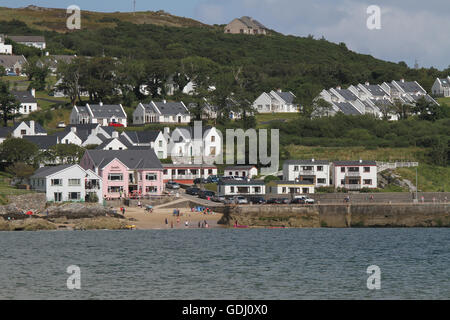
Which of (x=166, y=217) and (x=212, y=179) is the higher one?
(x=212, y=179)

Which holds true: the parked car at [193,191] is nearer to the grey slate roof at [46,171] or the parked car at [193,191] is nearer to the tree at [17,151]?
the grey slate roof at [46,171]

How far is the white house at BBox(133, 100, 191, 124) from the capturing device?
13112 cm

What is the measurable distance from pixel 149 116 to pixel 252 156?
93.4ft

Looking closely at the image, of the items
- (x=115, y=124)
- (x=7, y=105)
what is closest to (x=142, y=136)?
(x=115, y=124)

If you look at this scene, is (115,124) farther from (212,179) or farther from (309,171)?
(309,171)

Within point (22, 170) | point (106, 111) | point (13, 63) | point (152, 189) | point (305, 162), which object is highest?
point (13, 63)

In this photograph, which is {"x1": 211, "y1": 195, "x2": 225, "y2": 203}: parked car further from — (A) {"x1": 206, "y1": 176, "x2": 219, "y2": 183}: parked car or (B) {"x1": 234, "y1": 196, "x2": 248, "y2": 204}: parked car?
(A) {"x1": 206, "y1": 176, "x2": 219, "y2": 183}: parked car

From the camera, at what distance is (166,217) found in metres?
81.6

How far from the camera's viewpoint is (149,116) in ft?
431

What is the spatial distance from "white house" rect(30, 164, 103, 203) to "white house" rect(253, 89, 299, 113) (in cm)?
6376

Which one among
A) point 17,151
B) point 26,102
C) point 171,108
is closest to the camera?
point 17,151

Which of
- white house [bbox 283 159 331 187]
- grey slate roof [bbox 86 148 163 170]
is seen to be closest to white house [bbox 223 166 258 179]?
white house [bbox 283 159 331 187]

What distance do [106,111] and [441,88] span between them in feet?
242
